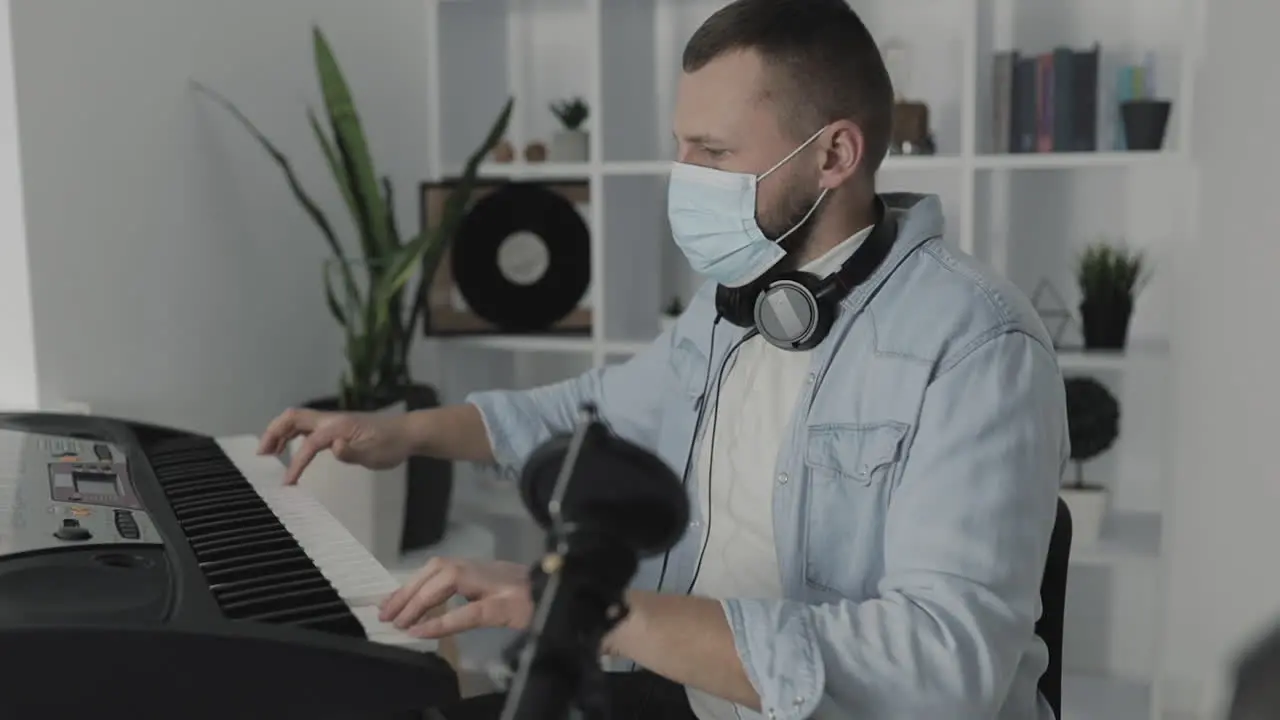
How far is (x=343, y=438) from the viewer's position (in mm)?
1585

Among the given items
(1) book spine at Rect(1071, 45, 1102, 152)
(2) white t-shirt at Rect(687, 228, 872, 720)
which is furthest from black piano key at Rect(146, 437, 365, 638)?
(1) book spine at Rect(1071, 45, 1102, 152)

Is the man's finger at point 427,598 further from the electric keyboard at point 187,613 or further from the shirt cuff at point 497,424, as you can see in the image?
the shirt cuff at point 497,424

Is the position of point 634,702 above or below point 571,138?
below

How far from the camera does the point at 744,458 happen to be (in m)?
1.40

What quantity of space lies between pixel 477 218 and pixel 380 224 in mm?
308

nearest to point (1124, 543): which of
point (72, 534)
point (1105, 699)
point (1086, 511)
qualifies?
point (1086, 511)

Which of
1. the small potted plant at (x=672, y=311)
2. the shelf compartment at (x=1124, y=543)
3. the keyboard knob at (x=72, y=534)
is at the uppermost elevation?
the small potted plant at (x=672, y=311)

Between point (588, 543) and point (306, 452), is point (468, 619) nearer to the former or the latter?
point (588, 543)

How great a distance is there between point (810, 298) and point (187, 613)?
2.21 feet

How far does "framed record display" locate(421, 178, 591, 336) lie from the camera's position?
2732mm

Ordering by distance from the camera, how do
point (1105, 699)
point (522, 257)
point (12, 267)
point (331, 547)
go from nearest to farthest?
point (331, 547), point (12, 267), point (1105, 699), point (522, 257)

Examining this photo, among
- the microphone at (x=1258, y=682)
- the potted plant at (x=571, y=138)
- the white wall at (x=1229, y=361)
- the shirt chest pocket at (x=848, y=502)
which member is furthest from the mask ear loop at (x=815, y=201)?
the potted plant at (x=571, y=138)

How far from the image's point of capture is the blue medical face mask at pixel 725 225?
1.38 metres

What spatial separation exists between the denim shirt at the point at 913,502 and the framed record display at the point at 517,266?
4.31 ft
